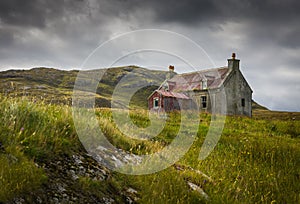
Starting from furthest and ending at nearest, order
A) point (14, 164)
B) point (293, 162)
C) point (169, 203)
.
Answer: point (293, 162), point (169, 203), point (14, 164)

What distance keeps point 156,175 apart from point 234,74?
122 ft

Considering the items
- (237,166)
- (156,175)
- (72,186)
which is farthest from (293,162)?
(72,186)

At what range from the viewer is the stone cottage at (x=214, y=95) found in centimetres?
3884

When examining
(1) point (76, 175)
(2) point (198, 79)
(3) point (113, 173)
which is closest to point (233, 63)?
(2) point (198, 79)

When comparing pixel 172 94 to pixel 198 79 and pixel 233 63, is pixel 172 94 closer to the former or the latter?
pixel 198 79

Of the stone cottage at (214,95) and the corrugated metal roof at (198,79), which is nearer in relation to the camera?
the stone cottage at (214,95)

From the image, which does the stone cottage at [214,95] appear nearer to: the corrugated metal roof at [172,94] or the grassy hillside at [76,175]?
the corrugated metal roof at [172,94]

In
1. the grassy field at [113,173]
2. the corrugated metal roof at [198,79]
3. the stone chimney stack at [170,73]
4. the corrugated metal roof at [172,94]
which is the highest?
the stone chimney stack at [170,73]

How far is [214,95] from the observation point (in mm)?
38688

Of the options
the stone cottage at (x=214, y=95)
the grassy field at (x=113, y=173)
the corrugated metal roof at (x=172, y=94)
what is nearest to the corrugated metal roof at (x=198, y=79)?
the stone cottage at (x=214, y=95)

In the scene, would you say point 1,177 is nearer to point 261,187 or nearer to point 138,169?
point 138,169

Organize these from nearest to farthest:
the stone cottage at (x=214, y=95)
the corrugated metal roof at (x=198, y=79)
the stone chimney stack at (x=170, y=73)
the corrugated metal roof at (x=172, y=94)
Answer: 1. the stone cottage at (x=214, y=95)
2. the corrugated metal roof at (x=172, y=94)
3. the corrugated metal roof at (x=198, y=79)
4. the stone chimney stack at (x=170, y=73)

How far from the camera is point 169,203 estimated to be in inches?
171

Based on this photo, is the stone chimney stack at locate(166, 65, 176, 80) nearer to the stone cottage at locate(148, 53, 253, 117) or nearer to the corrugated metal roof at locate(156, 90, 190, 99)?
the stone cottage at locate(148, 53, 253, 117)
